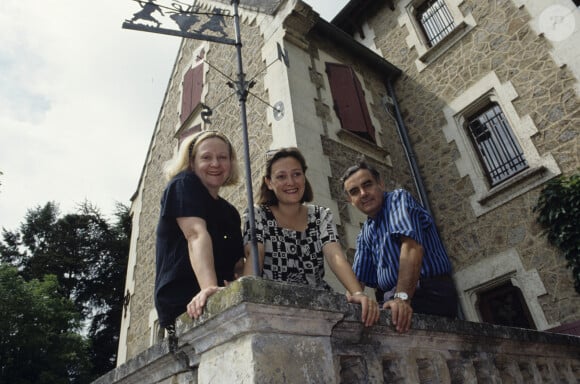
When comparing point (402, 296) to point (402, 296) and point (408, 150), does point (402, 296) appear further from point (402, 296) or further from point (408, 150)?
point (408, 150)

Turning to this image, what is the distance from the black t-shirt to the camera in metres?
1.73

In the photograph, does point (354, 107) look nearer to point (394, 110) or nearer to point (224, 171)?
point (394, 110)

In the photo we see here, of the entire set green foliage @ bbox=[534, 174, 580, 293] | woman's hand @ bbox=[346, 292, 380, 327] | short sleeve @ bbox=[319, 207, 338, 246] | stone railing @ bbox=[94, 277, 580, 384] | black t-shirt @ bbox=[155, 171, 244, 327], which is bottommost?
stone railing @ bbox=[94, 277, 580, 384]

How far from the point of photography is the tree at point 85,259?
56.0ft

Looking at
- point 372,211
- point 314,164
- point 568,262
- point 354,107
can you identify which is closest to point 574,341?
point 372,211

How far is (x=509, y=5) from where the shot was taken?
6.74 meters

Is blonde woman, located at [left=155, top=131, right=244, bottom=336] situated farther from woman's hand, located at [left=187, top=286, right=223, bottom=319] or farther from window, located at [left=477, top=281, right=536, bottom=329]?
window, located at [left=477, top=281, right=536, bottom=329]

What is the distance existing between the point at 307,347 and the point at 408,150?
6.77 metres

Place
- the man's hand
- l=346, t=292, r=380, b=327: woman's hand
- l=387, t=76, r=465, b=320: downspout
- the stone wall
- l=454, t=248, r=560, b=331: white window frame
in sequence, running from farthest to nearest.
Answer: l=387, t=76, r=465, b=320: downspout → the stone wall → l=454, t=248, r=560, b=331: white window frame → the man's hand → l=346, t=292, r=380, b=327: woman's hand

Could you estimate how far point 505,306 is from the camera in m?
5.76

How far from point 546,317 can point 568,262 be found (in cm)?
82

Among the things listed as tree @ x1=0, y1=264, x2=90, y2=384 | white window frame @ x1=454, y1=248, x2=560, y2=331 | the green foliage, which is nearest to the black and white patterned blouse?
the green foliage

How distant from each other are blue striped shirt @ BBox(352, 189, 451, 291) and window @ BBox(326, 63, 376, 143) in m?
4.30

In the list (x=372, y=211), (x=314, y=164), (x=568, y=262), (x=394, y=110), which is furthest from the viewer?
(x=394, y=110)
